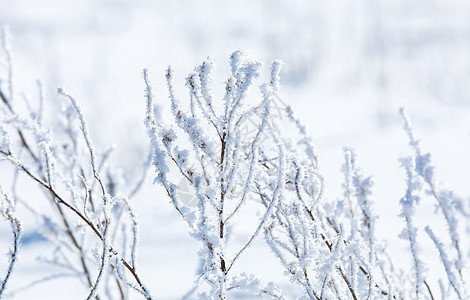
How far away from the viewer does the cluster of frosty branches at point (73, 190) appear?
1.30m

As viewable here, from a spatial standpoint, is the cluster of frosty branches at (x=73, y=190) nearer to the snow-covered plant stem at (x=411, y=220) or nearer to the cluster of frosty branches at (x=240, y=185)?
the cluster of frosty branches at (x=240, y=185)

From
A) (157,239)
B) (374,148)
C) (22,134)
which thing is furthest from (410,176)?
(374,148)

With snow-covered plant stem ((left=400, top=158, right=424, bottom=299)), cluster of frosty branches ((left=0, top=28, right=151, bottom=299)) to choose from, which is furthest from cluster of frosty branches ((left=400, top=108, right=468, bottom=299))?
cluster of frosty branches ((left=0, top=28, right=151, bottom=299))

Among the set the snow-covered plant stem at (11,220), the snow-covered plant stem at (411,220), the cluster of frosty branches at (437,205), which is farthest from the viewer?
the snow-covered plant stem at (411,220)

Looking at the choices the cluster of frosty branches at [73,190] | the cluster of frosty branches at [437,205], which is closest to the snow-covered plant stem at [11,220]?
the cluster of frosty branches at [73,190]

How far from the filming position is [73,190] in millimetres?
1421

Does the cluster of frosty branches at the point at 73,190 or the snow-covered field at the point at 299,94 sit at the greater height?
the snow-covered field at the point at 299,94

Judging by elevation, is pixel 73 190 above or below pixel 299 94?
below

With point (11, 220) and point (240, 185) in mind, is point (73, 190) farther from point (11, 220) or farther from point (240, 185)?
point (240, 185)

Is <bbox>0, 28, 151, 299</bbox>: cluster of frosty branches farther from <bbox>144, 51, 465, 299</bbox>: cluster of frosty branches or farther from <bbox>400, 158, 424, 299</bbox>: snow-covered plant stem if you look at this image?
<bbox>400, 158, 424, 299</bbox>: snow-covered plant stem

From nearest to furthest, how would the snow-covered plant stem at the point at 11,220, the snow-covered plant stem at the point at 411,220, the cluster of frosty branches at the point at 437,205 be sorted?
the snow-covered plant stem at the point at 11,220
the cluster of frosty branches at the point at 437,205
the snow-covered plant stem at the point at 411,220

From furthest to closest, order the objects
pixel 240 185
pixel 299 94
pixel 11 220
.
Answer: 1. pixel 299 94
2. pixel 240 185
3. pixel 11 220

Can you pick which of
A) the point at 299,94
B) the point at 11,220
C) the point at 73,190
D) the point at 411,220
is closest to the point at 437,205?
the point at 411,220

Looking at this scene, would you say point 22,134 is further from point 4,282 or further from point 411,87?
point 411,87
